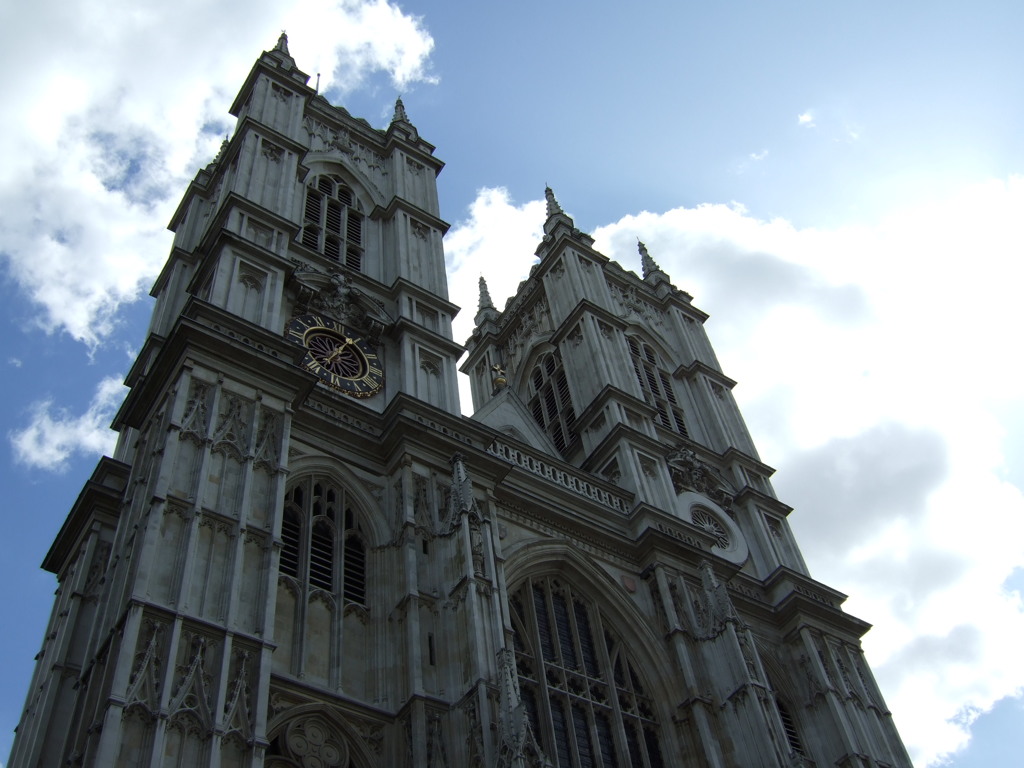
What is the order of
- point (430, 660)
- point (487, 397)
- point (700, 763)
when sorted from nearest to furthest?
point (430, 660) < point (700, 763) < point (487, 397)


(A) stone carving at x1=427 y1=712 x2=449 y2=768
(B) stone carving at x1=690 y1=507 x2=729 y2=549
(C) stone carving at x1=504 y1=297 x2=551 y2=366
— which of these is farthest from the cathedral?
(C) stone carving at x1=504 y1=297 x2=551 y2=366

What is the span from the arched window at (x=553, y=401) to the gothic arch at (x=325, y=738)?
17.1m

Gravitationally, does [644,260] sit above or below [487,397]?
above

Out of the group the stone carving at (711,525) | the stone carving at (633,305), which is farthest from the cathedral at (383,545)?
the stone carving at (633,305)

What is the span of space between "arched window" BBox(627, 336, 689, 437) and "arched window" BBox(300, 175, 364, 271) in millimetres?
10395

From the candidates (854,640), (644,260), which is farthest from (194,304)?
(644,260)

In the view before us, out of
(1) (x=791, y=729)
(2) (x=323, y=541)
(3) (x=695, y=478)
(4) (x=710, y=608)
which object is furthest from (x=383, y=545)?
(3) (x=695, y=478)

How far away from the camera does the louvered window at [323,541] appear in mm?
20688

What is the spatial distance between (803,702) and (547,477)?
8.66 meters

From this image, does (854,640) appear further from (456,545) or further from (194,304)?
(194,304)

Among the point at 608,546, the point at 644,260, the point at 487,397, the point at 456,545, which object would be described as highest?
the point at 644,260

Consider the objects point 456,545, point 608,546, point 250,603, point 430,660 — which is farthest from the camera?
point 608,546

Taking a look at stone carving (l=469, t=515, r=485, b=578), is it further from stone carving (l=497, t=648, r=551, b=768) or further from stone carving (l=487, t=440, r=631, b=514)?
stone carving (l=487, t=440, r=631, b=514)

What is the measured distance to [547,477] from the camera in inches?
1071
